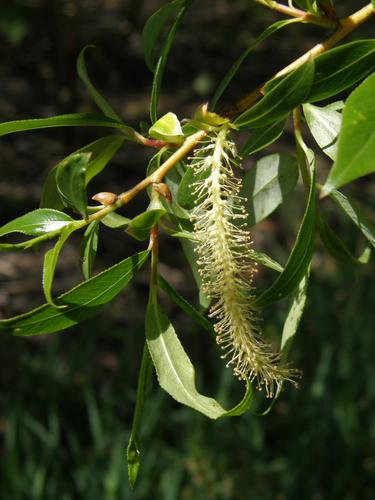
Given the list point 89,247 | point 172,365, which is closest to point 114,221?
point 89,247

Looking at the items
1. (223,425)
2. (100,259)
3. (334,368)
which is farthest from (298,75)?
(100,259)

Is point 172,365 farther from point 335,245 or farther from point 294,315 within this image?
point 335,245

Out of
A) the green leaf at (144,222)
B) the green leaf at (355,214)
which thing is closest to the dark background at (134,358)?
the green leaf at (355,214)

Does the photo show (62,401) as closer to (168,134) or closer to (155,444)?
(155,444)

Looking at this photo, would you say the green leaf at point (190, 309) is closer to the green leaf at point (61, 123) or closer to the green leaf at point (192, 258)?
the green leaf at point (192, 258)

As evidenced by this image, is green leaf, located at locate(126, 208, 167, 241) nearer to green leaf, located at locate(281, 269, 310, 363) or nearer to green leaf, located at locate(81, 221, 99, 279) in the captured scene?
green leaf, located at locate(81, 221, 99, 279)

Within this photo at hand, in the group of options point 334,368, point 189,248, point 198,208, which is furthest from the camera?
point 334,368
